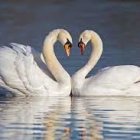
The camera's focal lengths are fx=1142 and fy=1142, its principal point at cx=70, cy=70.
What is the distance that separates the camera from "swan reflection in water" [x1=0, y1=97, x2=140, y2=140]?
1261 cm

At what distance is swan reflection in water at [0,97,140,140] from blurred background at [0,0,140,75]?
98.8 inches

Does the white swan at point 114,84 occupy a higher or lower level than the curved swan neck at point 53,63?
lower

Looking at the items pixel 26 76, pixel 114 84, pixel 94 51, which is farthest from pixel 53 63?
pixel 114 84

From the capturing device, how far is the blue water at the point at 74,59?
42.4 ft

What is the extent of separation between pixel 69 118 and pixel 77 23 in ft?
45.9

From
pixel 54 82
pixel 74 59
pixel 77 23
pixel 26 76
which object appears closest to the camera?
pixel 26 76

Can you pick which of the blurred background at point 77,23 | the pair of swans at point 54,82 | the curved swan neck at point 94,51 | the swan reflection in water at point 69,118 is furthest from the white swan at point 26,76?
the blurred background at point 77,23

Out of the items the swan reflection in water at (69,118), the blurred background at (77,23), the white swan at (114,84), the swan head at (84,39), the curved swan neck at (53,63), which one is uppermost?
the blurred background at (77,23)

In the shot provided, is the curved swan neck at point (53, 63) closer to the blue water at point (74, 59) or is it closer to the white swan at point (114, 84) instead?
the white swan at point (114, 84)

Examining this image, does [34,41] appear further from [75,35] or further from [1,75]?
[1,75]

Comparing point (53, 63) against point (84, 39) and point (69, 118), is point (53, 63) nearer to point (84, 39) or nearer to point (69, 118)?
point (84, 39)

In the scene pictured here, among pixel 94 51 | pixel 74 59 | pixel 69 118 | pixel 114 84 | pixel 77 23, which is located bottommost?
pixel 69 118

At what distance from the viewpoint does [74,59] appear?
66.3 feet

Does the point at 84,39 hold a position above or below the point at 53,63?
above
